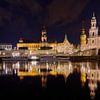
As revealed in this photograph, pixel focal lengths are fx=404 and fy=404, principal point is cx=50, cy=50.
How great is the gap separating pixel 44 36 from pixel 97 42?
6182 cm

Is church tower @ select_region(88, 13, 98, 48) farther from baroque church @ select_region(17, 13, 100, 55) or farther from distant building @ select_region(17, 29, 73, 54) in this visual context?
distant building @ select_region(17, 29, 73, 54)

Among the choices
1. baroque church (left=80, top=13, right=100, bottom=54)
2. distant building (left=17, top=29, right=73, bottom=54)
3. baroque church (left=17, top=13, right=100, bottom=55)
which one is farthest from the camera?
distant building (left=17, top=29, right=73, bottom=54)

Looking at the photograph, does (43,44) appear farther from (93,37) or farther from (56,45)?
(93,37)

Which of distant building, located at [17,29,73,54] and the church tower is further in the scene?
distant building, located at [17,29,73,54]

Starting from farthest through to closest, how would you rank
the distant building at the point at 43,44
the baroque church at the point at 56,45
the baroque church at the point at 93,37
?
the distant building at the point at 43,44
the baroque church at the point at 56,45
the baroque church at the point at 93,37

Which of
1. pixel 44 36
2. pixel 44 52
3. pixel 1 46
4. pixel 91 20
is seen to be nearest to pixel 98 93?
pixel 91 20

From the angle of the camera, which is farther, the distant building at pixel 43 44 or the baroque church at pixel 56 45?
the distant building at pixel 43 44

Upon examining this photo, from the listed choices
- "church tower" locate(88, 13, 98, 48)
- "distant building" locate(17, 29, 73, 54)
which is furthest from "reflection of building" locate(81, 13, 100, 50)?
"distant building" locate(17, 29, 73, 54)

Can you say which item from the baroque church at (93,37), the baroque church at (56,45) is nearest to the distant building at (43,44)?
the baroque church at (56,45)

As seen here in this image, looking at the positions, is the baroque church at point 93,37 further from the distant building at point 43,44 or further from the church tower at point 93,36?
the distant building at point 43,44

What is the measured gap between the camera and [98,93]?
18.4m

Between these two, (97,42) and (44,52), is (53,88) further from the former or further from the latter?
(44,52)

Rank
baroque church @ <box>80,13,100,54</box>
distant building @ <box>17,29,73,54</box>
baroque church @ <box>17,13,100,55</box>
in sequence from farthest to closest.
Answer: distant building @ <box>17,29,73,54</box>, baroque church @ <box>17,13,100,55</box>, baroque church @ <box>80,13,100,54</box>

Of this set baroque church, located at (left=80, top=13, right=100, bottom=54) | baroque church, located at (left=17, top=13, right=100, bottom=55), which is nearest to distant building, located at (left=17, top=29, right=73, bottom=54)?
baroque church, located at (left=17, top=13, right=100, bottom=55)
